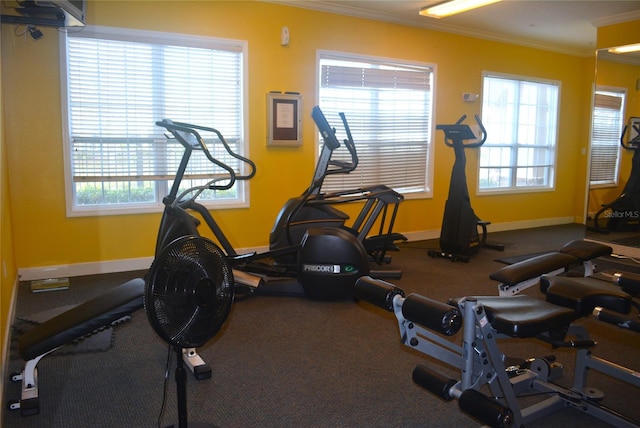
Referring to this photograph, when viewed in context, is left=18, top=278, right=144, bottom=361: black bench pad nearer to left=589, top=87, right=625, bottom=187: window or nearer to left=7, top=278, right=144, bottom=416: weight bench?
left=7, top=278, right=144, bottom=416: weight bench

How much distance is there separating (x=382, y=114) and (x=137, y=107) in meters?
2.82

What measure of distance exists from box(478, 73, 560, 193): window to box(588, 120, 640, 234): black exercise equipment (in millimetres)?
1574

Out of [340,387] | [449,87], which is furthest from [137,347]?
[449,87]

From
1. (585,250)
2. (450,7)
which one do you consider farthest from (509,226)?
(585,250)

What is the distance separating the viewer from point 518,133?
743 centimetres

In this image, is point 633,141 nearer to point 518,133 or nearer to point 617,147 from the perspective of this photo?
point 617,147

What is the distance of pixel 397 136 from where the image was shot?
619 centimetres

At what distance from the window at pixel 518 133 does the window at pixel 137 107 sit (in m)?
3.78

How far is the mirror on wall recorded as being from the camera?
223 inches

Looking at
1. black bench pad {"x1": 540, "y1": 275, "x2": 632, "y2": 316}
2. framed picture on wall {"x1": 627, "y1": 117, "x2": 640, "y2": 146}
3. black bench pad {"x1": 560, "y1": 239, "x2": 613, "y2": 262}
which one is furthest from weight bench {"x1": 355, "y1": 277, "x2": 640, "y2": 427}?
framed picture on wall {"x1": 627, "y1": 117, "x2": 640, "y2": 146}

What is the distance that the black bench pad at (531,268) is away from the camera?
2.32 m

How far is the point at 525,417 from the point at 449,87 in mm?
5048

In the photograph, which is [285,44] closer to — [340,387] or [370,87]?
[370,87]

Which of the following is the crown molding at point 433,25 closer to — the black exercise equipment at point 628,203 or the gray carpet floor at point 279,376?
the black exercise equipment at point 628,203
